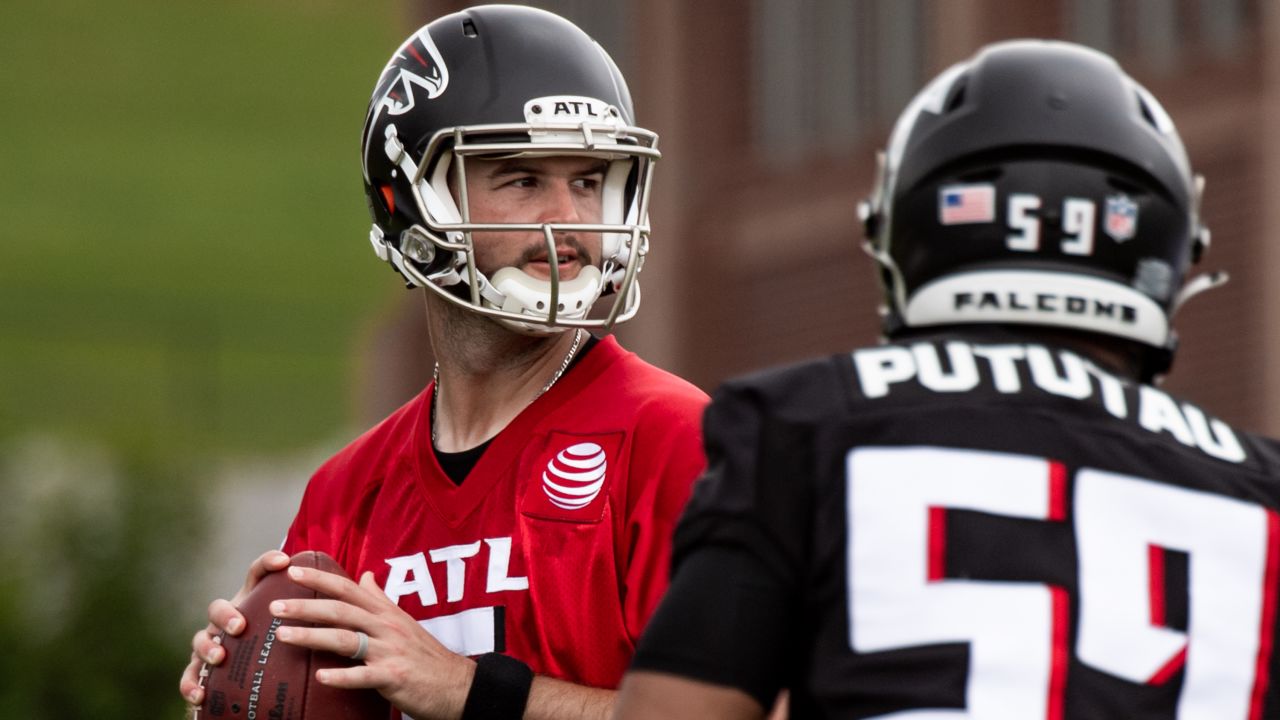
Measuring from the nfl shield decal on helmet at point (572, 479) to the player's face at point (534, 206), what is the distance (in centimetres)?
31

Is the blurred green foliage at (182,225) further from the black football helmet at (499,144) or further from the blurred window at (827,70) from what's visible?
the black football helmet at (499,144)

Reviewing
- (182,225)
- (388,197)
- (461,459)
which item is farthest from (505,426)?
(182,225)

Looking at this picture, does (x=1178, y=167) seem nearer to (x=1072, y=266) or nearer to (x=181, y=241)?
(x=1072, y=266)

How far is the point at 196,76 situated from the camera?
34.2m

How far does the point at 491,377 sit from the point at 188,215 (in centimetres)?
2859

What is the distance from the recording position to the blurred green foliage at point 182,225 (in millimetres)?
23938

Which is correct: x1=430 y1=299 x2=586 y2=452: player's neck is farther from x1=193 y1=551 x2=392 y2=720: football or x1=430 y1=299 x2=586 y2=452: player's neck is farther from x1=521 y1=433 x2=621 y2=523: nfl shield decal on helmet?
x1=193 y1=551 x2=392 y2=720: football

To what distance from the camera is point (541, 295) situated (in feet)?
11.1

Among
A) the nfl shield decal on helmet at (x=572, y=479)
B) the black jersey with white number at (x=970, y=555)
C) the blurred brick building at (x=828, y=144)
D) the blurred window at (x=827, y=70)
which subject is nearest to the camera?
the black jersey with white number at (x=970, y=555)

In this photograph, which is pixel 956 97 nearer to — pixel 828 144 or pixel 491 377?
pixel 491 377

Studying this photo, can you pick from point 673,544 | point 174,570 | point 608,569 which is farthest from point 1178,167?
point 174,570

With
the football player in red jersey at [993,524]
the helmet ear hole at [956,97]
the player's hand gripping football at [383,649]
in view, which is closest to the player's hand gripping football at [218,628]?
the player's hand gripping football at [383,649]

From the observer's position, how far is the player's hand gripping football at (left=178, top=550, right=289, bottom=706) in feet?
10.5

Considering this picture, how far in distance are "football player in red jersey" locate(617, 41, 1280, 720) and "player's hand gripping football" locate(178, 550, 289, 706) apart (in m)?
1.18
